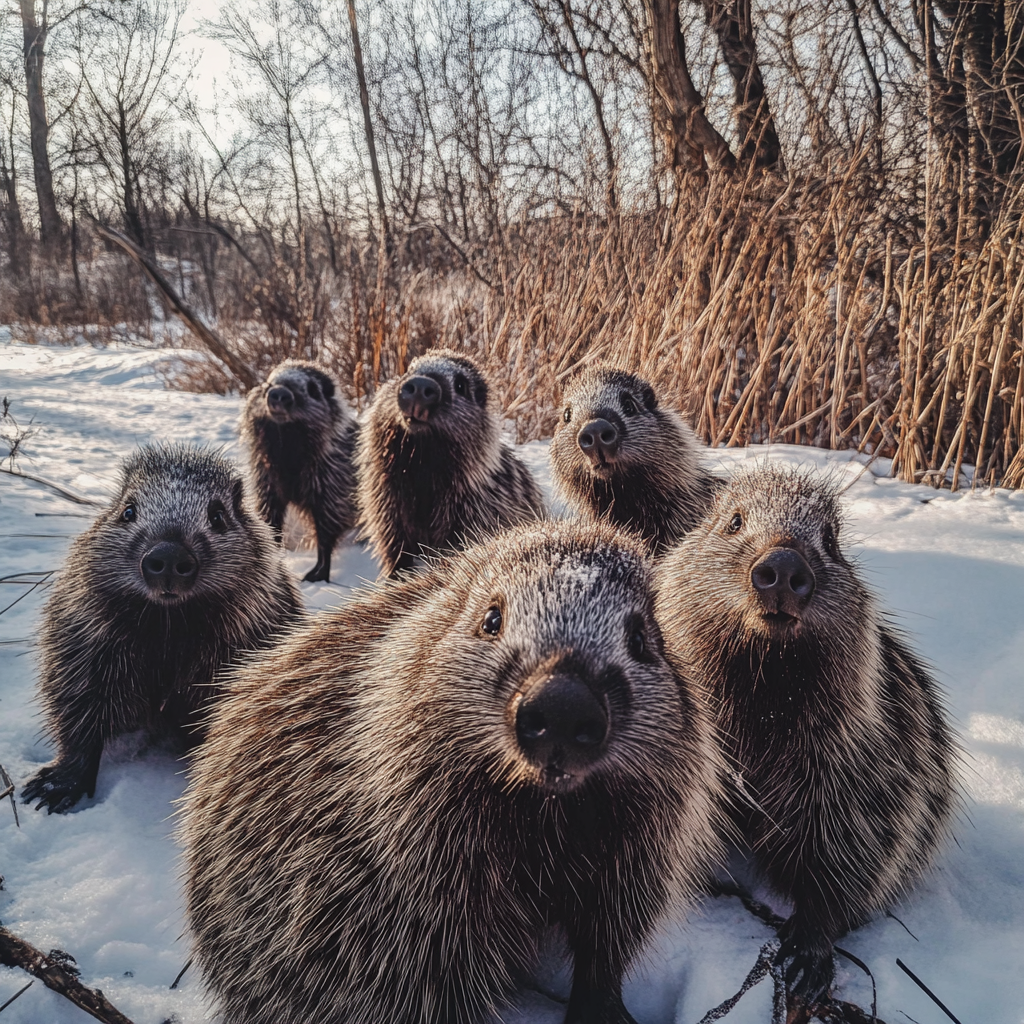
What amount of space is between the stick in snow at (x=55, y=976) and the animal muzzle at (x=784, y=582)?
189cm

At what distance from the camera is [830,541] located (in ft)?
6.72

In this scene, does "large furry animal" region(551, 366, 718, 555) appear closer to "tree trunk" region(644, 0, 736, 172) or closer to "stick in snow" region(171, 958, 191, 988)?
"stick in snow" region(171, 958, 191, 988)

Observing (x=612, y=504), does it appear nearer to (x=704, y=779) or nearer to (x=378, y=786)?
(x=704, y=779)

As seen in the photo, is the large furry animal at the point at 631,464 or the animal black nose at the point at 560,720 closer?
the animal black nose at the point at 560,720

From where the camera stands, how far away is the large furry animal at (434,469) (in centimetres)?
418

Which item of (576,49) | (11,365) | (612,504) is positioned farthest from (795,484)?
(11,365)

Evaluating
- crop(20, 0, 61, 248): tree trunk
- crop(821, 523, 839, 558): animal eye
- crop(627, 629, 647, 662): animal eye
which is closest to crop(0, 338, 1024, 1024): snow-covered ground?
crop(821, 523, 839, 558): animal eye

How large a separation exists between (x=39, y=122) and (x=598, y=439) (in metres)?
27.9

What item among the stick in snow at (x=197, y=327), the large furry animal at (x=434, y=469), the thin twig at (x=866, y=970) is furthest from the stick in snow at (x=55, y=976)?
the stick in snow at (x=197, y=327)

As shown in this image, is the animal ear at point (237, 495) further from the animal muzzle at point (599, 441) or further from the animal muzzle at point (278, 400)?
the animal muzzle at point (278, 400)

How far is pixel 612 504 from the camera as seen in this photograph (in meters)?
3.46

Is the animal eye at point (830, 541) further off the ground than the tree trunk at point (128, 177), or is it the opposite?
the tree trunk at point (128, 177)

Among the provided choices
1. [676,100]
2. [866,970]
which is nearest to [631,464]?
[866,970]

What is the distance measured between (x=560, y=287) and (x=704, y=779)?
661 cm
